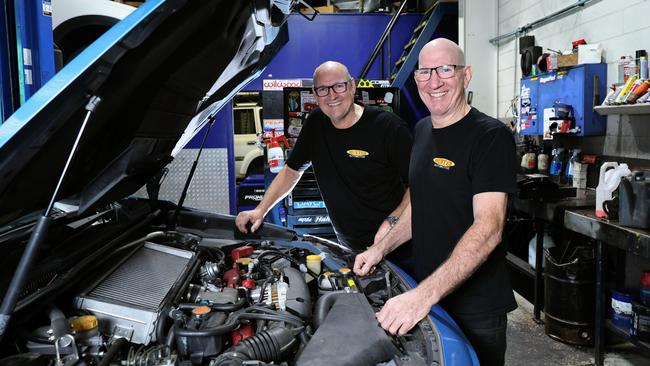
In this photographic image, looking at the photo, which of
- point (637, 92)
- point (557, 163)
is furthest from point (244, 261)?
point (557, 163)

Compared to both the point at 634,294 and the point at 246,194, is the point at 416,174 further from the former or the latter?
the point at 246,194

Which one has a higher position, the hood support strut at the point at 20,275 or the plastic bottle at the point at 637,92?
the plastic bottle at the point at 637,92

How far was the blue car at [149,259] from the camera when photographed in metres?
1.05

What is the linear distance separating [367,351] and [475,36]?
17.0 ft

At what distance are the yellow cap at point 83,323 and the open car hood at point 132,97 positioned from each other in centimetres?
31

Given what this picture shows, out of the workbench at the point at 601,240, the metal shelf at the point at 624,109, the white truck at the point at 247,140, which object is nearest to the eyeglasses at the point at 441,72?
the workbench at the point at 601,240

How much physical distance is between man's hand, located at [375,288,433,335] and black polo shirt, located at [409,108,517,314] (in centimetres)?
40

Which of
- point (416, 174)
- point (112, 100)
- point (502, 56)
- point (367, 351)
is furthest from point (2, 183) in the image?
point (502, 56)

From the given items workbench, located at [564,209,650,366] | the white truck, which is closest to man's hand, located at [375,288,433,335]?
workbench, located at [564,209,650,366]

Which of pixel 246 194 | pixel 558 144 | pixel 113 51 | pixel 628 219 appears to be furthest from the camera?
pixel 246 194

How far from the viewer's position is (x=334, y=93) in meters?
2.49

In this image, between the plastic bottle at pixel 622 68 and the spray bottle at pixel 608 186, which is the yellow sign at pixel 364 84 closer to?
the plastic bottle at pixel 622 68

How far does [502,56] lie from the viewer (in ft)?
18.2

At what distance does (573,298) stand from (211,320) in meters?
2.78
